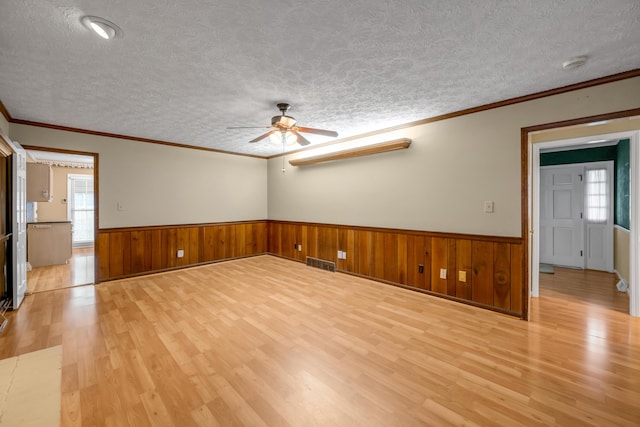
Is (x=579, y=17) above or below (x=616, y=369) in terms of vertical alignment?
above

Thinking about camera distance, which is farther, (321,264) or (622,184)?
(321,264)

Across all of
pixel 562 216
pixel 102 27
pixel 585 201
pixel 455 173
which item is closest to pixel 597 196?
pixel 585 201

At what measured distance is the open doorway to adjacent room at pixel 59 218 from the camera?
14.2 ft

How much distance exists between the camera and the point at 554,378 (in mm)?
1941

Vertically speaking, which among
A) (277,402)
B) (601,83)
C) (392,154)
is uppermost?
(601,83)

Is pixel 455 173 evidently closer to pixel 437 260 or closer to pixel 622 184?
→ pixel 437 260

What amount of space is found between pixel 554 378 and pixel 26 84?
5.08m

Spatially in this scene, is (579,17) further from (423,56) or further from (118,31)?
(118,31)

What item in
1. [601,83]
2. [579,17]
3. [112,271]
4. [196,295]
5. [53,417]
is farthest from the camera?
[112,271]

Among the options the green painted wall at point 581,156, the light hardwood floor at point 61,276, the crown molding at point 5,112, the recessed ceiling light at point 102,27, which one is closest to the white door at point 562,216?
the green painted wall at point 581,156

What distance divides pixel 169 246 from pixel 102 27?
4.02 metres

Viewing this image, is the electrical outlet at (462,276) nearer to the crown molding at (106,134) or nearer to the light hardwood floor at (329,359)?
the light hardwood floor at (329,359)

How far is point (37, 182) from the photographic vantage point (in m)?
4.34

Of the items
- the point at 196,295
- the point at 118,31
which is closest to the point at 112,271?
the point at 196,295
